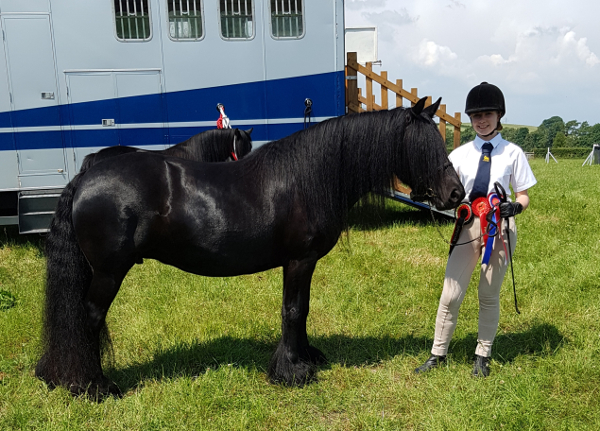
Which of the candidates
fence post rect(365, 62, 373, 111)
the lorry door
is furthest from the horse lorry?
fence post rect(365, 62, 373, 111)

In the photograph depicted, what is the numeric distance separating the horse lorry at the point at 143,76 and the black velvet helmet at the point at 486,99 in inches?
178

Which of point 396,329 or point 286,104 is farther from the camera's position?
point 286,104

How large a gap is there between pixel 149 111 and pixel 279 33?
2423mm

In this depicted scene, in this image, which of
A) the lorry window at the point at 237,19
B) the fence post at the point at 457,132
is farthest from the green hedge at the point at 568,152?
the lorry window at the point at 237,19

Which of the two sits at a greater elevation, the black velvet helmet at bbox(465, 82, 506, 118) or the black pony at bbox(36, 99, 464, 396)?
the black velvet helmet at bbox(465, 82, 506, 118)

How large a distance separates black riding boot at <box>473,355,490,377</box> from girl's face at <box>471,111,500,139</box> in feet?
5.34

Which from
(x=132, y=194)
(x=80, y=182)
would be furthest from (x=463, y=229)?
(x=80, y=182)

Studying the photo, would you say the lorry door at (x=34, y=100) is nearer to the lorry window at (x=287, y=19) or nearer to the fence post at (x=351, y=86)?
the lorry window at (x=287, y=19)

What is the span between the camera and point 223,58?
7.03 meters

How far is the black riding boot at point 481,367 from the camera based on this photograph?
323 cm

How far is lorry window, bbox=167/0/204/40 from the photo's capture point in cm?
686

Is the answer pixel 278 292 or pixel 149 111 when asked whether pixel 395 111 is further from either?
pixel 149 111

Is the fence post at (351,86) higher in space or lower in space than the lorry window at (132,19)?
lower

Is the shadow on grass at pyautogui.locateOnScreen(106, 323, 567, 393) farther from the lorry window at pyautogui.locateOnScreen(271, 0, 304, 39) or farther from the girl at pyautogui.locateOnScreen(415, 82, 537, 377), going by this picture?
the lorry window at pyautogui.locateOnScreen(271, 0, 304, 39)
